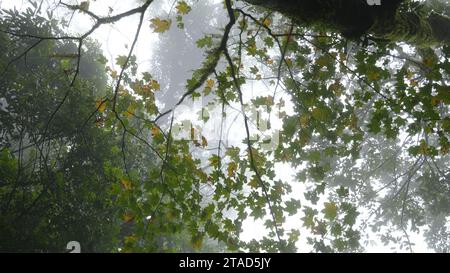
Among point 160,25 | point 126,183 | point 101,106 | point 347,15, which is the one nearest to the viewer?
point 347,15

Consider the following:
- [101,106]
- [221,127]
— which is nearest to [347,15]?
[221,127]

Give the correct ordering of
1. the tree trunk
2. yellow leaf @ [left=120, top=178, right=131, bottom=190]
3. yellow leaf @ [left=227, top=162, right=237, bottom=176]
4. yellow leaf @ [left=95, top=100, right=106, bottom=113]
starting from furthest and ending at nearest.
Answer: yellow leaf @ [left=227, top=162, right=237, bottom=176] < yellow leaf @ [left=120, top=178, right=131, bottom=190] < yellow leaf @ [left=95, top=100, right=106, bottom=113] < the tree trunk

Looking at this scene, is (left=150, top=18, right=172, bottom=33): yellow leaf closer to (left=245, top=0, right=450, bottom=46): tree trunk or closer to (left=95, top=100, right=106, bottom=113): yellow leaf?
(left=95, top=100, right=106, bottom=113): yellow leaf

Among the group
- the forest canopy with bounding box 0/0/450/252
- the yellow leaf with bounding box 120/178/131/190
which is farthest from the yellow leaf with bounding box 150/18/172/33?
the yellow leaf with bounding box 120/178/131/190

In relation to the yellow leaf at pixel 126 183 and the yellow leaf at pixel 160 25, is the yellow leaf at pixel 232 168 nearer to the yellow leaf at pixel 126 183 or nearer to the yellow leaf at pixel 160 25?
the yellow leaf at pixel 126 183

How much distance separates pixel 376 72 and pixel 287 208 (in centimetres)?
159

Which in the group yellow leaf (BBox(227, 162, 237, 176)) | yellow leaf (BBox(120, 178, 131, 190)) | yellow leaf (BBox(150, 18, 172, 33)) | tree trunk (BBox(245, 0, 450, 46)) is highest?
yellow leaf (BBox(150, 18, 172, 33))

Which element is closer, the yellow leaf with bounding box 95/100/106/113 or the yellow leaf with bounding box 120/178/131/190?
the yellow leaf with bounding box 95/100/106/113

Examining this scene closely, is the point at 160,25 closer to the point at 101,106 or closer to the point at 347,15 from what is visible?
the point at 101,106

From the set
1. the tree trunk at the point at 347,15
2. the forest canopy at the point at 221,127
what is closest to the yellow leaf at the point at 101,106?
the forest canopy at the point at 221,127
